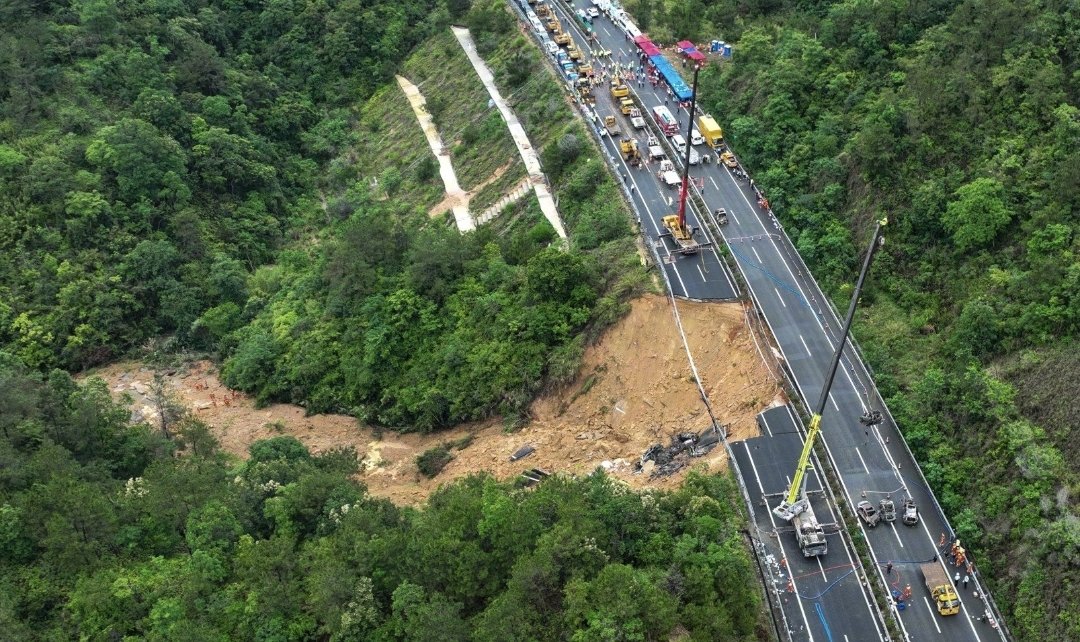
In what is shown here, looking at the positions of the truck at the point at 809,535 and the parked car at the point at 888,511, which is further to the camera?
the parked car at the point at 888,511

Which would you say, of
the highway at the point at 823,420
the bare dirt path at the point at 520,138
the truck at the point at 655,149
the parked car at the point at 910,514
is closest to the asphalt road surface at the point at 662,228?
the highway at the point at 823,420

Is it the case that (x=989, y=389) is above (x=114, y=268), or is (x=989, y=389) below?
above

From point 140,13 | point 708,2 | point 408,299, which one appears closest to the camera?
point 408,299

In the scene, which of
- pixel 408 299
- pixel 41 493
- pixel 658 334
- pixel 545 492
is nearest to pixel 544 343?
pixel 658 334

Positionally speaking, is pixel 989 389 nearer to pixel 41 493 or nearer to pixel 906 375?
pixel 906 375

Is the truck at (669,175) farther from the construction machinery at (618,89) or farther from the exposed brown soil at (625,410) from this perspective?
the exposed brown soil at (625,410)
